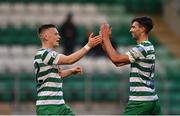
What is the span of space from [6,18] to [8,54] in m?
2.30

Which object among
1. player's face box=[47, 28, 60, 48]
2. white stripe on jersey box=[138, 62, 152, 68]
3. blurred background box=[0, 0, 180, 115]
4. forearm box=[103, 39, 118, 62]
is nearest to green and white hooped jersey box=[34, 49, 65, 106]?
player's face box=[47, 28, 60, 48]

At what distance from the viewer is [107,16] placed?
67.4 feet

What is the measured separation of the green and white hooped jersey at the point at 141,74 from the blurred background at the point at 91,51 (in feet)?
21.1

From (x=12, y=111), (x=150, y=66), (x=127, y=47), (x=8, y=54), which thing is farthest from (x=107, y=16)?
(x=150, y=66)

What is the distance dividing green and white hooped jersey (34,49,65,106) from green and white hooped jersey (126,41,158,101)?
81 centimetres

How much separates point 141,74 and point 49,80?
3.35 ft

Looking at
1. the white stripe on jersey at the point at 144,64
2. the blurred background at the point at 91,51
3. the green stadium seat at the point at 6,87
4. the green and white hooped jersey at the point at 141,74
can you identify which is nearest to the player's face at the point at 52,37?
the green and white hooped jersey at the point at 141,74

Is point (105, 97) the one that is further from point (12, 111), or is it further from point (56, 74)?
point (56, 74)

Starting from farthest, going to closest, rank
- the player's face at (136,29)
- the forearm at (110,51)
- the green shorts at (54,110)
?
the player's face at (136,29) → the forearm at (110,51) → the green shorts at (54,110)

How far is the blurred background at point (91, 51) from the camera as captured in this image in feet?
52.4

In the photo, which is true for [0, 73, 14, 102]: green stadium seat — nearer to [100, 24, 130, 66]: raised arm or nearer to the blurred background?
the blurred background

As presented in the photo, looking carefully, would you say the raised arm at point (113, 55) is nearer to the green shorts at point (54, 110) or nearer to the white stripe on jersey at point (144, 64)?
the white stripe on jersey at point (144, 64)

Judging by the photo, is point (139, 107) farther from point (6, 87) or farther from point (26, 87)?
point (6, 87)

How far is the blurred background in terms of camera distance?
16.0 meters
